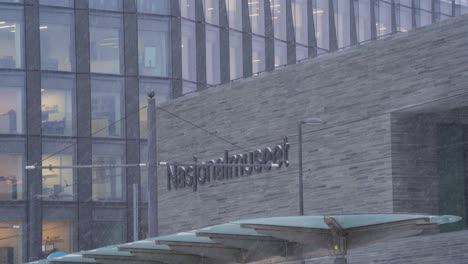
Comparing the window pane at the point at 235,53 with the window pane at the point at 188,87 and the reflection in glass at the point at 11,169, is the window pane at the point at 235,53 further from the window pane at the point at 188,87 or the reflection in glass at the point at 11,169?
the reflection in glass at the point at 11,169

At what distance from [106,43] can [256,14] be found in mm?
7786

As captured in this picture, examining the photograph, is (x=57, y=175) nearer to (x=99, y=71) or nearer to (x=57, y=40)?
(x=99, y=71)

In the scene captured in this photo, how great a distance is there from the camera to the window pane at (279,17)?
5978 cm

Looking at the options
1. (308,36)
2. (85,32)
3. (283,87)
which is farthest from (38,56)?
(283,87)

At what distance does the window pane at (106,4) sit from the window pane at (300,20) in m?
9.39

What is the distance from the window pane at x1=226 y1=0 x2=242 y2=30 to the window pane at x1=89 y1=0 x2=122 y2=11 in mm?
5489

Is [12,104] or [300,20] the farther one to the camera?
[300,20]

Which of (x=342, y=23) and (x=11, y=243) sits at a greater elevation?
(x=342, y=23)

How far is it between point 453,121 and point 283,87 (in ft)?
18.3

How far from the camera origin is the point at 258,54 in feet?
195

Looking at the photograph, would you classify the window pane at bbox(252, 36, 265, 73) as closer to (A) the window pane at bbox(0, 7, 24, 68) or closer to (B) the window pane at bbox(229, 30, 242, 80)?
(B) the window pane at bbox(229, 30, 242, 80)

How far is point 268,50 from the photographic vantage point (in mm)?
59875

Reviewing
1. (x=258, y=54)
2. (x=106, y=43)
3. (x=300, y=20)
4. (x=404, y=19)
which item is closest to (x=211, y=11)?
(x=258, y=54)

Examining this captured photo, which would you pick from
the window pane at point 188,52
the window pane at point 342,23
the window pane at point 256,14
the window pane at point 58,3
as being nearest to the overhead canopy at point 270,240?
the window pane at point 58,3
